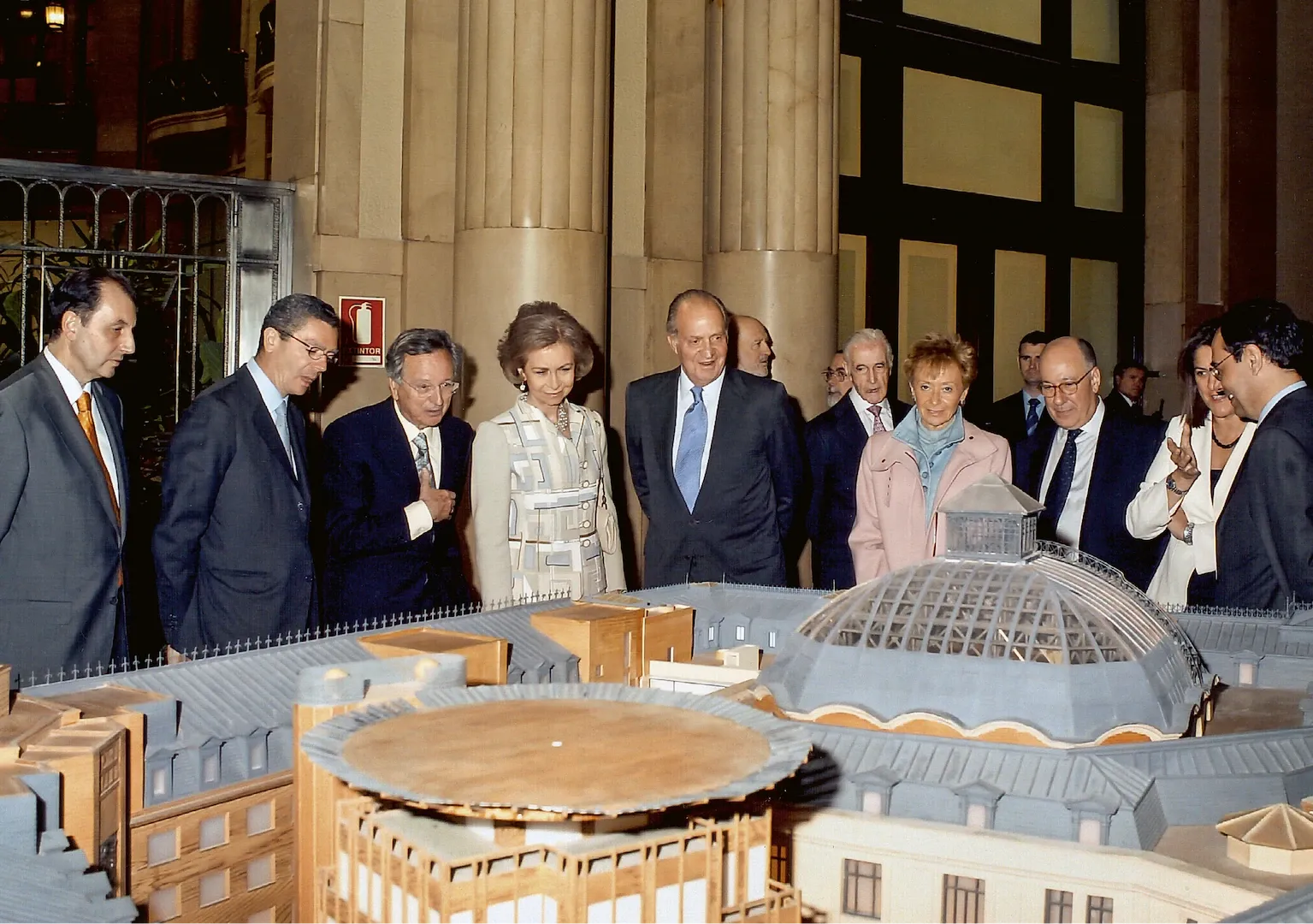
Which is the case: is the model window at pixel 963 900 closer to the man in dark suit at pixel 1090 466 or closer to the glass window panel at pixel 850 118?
the man in dark suit at pixel 1090 466

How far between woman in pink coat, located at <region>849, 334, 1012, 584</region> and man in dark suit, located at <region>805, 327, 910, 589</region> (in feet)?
4.91

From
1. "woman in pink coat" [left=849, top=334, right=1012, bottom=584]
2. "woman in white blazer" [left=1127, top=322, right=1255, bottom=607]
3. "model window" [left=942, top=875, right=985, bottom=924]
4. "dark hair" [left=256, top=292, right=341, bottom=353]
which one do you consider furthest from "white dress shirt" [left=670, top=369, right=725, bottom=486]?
"model window" [left=942, top=875, right=985, bottom=924]

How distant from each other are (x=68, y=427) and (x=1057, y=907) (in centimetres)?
407

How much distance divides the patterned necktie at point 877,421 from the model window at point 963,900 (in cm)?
461

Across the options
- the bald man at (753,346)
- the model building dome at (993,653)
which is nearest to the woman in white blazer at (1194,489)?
the model building dome at (993,653)

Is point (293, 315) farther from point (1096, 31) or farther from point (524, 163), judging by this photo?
point (1096, 31)

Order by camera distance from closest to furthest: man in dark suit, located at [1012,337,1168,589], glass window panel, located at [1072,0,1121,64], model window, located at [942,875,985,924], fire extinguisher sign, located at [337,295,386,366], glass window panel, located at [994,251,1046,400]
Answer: model window, located at [942,875,985,924] → man in dark suit, located at [1012,337,1168,589] → fire extinguisher sign, located at [337,295,386,366] → glass window panel, located at [994,251,1046,400] → glass window panel, located at [1072,0,1121,64]

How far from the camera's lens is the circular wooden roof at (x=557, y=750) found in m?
2.40

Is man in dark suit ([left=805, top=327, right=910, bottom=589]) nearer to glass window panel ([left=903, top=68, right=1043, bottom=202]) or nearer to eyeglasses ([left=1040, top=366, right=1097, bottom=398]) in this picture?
eyeglasses ([left=1040, top=366, right=1097, bottom=398])

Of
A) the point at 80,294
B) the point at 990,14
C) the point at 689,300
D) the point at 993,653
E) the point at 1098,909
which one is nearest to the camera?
the point at 1098,909

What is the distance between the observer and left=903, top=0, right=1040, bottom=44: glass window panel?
597 inches

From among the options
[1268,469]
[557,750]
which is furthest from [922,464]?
[557,750]

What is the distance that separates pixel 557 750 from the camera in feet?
8.73

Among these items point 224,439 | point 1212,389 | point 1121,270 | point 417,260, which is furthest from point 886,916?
point 1121,270
